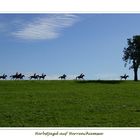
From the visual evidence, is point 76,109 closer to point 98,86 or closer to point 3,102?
point 3,102

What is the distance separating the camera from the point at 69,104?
106ft

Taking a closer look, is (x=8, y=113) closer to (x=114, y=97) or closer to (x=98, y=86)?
(x=114, y=97)

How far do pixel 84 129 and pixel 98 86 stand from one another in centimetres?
1552

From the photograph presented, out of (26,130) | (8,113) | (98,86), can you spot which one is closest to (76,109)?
(8,113)

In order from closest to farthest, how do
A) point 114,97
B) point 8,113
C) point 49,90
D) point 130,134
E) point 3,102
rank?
point 130,134 → point 8,113 → point 3,102 → point 114,97 → point 49,90

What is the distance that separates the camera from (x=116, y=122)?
2756cm

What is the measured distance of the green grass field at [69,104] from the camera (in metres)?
27.6

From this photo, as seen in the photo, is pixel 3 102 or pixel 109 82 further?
pixel 109 82

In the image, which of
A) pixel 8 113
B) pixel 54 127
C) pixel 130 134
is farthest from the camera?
pixel 8 113

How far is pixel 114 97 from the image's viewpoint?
117 ft

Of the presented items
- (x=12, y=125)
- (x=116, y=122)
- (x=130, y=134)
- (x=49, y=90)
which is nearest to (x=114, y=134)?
(x=130, y=134)

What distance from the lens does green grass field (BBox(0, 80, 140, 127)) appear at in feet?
90.6
